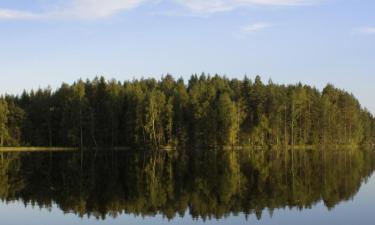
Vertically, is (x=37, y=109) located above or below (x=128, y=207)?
above

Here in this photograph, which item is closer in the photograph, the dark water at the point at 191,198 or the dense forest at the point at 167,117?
the dark water at the point at 191,198

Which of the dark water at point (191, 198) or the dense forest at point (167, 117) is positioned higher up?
the dense forest at point (167, 117)

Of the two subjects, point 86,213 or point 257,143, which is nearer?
point 86,213

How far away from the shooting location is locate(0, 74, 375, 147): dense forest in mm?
119000

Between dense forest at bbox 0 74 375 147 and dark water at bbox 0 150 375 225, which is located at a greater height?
dense forest at bbox 0 74 375 147

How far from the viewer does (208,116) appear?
119312 mm

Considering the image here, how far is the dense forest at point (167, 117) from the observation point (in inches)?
4685

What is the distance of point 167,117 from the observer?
121m

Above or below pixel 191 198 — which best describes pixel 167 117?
above

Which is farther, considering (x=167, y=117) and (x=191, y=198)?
(x=167, y=117)

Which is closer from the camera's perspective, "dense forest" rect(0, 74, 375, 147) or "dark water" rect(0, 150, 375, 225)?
"dark water" rect(0, 150, 375, 225)

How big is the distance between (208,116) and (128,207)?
89420 mm

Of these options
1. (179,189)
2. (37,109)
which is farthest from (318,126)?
(179,189)

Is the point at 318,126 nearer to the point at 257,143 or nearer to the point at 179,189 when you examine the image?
the point at 257,143
